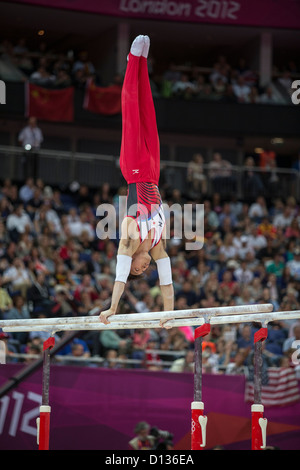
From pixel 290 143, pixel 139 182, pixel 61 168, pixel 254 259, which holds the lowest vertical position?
pixel 139 182

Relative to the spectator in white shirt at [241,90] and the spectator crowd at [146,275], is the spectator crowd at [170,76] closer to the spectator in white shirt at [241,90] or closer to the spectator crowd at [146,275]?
the spectator in white shirt at [241,90]

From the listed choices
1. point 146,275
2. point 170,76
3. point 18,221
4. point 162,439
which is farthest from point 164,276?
point 170,76

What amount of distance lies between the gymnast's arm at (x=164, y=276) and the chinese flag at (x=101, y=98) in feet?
37.7

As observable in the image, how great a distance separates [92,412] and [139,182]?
4.83m

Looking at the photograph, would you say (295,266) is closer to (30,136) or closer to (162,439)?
(162,439)

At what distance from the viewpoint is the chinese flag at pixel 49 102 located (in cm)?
1736

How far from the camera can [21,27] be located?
1944cm

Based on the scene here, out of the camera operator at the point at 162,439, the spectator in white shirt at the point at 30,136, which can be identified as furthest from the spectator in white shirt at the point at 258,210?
the camera operator at the point at 162,439

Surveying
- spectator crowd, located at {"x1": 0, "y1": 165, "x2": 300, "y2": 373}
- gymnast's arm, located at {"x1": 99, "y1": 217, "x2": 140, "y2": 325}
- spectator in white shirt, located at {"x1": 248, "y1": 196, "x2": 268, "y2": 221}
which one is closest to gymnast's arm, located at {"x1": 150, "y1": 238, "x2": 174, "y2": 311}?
gymnast's arm, located at {"x1": 99, "y1": 217, "x2": 140, "y2": 325}

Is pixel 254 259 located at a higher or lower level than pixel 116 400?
higher

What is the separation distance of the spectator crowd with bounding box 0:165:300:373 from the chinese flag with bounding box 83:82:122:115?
8.19 ft

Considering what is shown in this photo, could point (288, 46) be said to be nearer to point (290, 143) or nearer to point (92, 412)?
point (290, 143)

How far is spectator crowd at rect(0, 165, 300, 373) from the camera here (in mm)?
11109

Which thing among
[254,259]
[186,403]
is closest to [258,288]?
[254,259]
